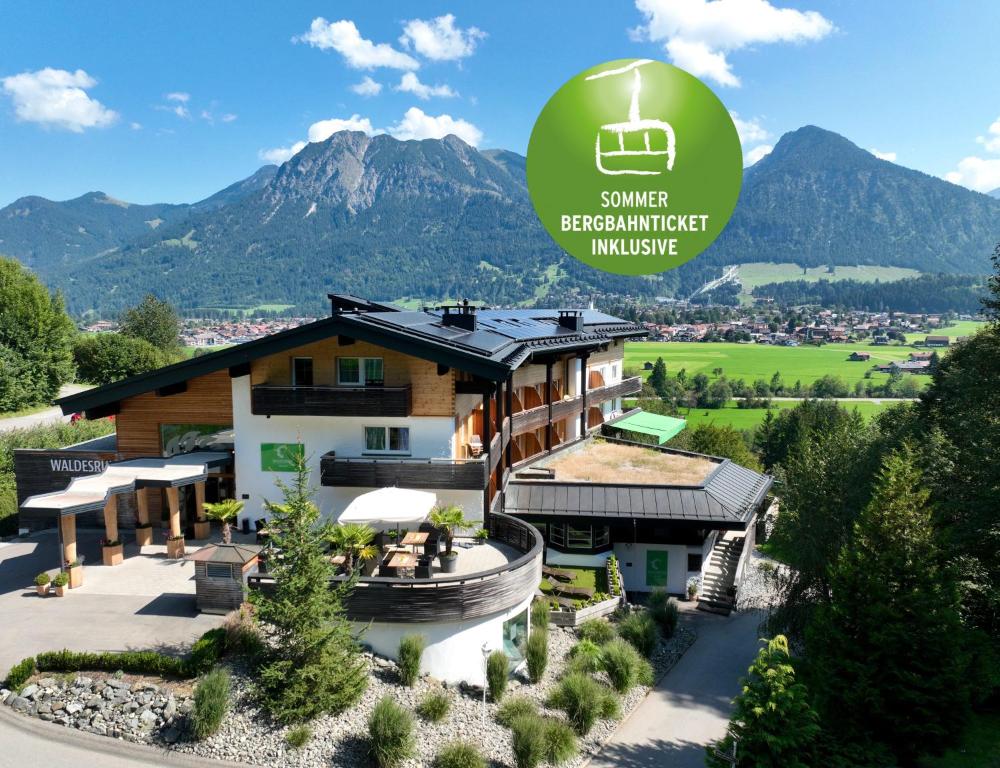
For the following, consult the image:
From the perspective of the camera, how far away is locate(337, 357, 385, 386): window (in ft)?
75.6

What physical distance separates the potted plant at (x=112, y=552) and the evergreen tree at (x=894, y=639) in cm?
2018

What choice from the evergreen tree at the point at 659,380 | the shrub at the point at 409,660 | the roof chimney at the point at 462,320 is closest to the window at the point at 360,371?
the roof chimney at the point at 462,320

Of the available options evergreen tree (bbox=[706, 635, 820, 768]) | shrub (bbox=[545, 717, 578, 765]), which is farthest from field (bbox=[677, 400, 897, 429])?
evergreen tree (bbox=[706, 635, 820, 768])

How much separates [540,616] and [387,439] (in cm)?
788

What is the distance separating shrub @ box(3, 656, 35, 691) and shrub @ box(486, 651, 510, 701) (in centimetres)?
1035

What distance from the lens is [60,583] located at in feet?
58.7

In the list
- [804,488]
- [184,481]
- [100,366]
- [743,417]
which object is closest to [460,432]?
[184,481]

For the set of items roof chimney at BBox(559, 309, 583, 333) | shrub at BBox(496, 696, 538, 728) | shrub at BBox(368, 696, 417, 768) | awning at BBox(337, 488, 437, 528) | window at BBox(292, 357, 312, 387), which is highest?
roof chimney at BBox(559, 309, 583, 333)

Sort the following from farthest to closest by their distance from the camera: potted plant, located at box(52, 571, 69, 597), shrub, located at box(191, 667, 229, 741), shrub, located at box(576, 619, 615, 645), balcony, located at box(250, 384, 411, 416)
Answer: balcony, located at box(250, 384, 411, 416) → shrub, located at box(576, 619, 615, 645) → potted plant, located at box(52, 571, 69, 597) → shrub, located at box(191, 667, 229, 741)

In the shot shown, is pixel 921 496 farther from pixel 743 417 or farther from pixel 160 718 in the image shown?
pixel 743 417

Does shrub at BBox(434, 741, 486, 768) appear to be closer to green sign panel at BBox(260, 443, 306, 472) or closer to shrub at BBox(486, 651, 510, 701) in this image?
shrub at BBox(486, 651, 510, 701)

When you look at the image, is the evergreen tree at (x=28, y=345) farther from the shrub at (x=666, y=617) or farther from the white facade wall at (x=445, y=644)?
the shrub at (x=666, y=617)

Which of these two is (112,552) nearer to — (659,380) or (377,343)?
(377,343)

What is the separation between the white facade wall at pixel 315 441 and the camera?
891 inches
